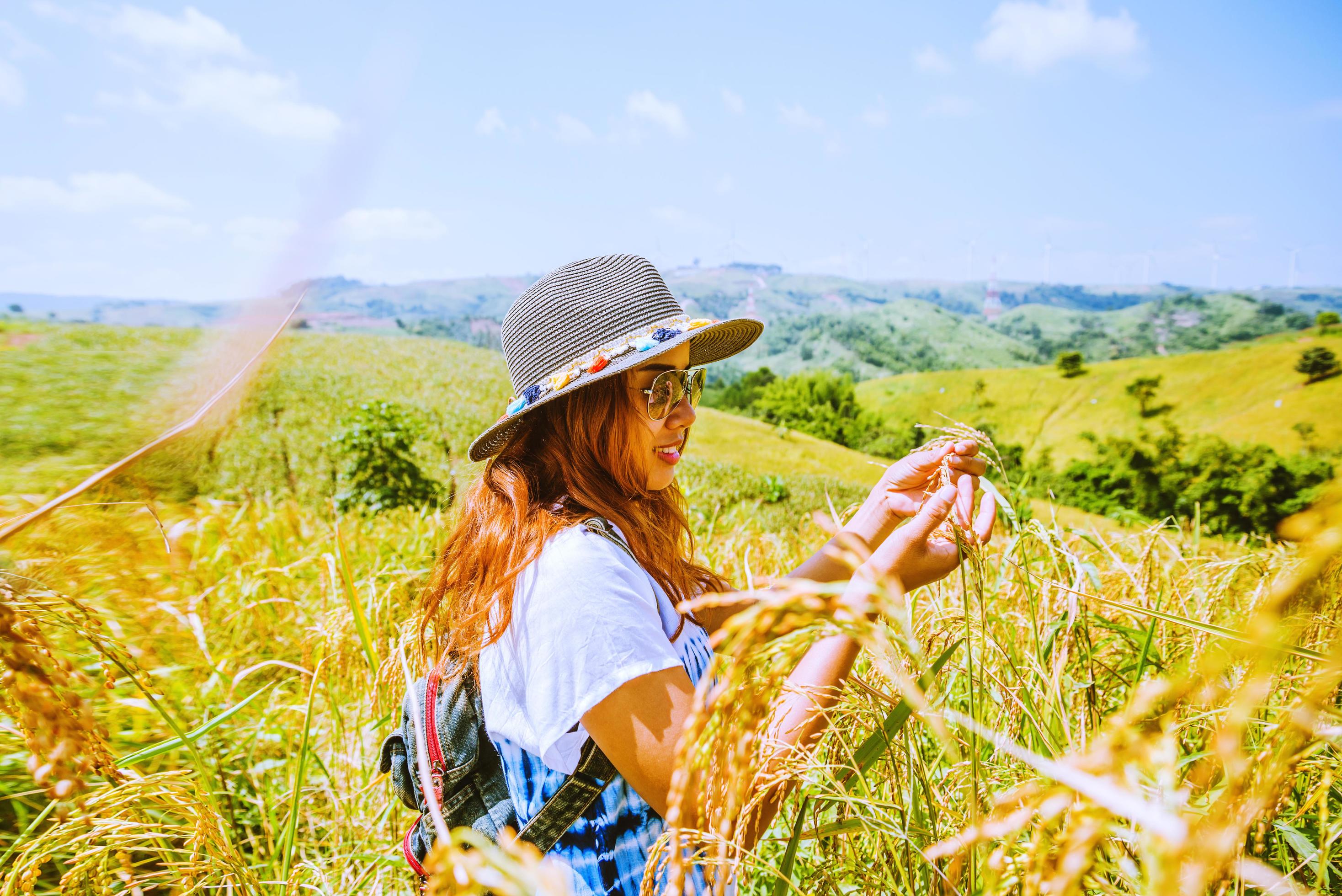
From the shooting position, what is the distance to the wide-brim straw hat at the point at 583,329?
5.02 feet

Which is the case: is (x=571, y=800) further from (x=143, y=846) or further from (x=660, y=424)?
(x=660, y=424)

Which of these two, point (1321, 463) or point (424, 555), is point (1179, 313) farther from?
point (424, 555)

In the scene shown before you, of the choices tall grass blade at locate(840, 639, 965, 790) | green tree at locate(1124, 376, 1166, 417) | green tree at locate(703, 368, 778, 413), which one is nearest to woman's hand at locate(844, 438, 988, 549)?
tall grass blade at locate(840, 639, 965, 790)

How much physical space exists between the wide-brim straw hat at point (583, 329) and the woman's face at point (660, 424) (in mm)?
67

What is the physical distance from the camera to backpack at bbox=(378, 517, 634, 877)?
51.6 inches

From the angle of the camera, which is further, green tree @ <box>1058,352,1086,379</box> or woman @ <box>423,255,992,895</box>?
green tree @ <box>1058,352,1086,379</box>

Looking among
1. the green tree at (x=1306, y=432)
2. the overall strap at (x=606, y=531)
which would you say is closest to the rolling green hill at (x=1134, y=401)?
the green tree at (x=1306, y=432)

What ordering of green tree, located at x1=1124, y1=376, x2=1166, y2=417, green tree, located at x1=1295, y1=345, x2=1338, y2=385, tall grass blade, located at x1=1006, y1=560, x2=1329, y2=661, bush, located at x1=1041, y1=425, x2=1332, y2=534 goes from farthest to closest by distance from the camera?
green tree, located at x1=1124, y1=376, x2=1166, y2=417, green tree, located at x1=1295, y1=345, x2=1338, y2=385, bush, located at x1=1041, y1=425, x2=1332, y2=534, tall grass blade, located at x1=1006, y1=560, x2=1329, y2=661

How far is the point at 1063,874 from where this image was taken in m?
0.40

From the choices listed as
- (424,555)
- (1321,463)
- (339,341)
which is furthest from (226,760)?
(1321,463)

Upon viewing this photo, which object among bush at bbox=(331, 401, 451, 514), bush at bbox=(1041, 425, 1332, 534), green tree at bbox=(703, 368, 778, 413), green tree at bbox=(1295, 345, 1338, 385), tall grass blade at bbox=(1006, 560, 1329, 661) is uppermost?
tall grass blade at bbox=(1006, 560, 1329, 661)

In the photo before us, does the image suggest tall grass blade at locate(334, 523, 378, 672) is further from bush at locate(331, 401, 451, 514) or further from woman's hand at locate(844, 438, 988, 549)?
bush at locate(331, 401, 451, 514)

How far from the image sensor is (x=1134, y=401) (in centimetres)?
5906

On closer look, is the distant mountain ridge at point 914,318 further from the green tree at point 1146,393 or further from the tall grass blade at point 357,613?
the tall grass blade at point 357,613
